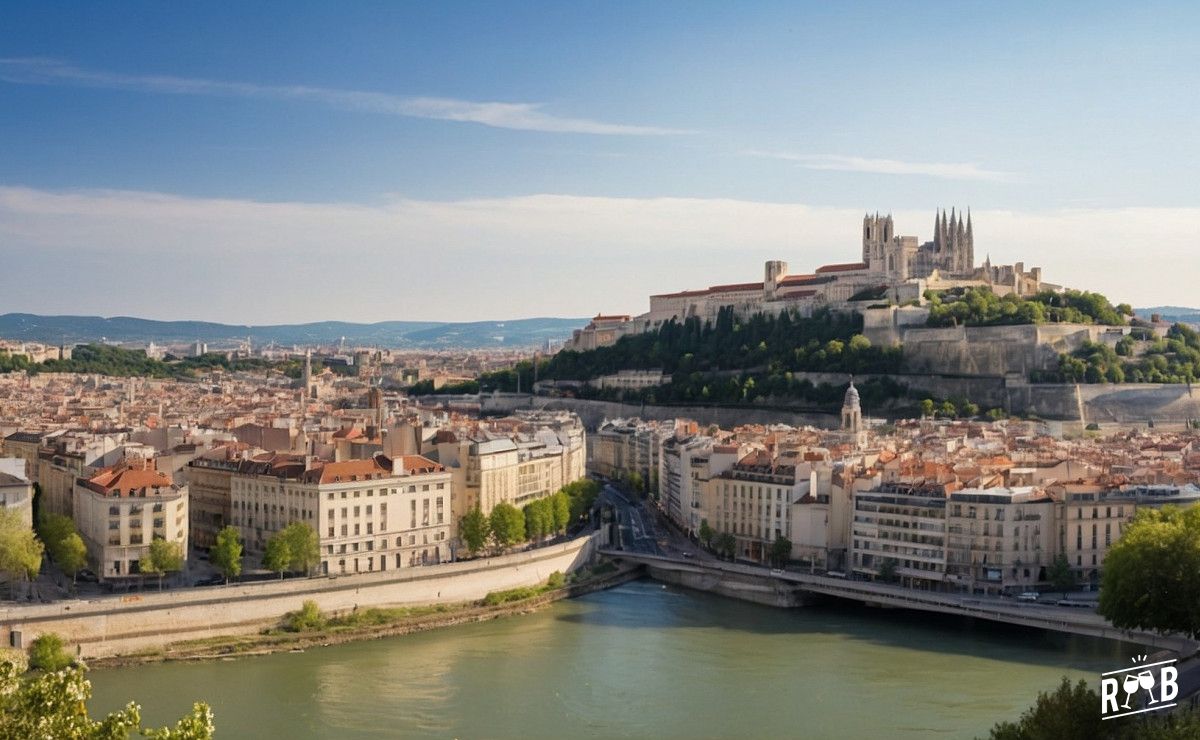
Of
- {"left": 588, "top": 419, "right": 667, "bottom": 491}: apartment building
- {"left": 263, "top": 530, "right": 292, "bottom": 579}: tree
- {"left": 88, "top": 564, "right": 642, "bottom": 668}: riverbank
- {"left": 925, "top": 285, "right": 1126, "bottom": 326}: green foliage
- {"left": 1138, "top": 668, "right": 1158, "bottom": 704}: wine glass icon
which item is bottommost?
{"left": 88, "top": 564, "right": 642, "bottom": 668}: riverbank

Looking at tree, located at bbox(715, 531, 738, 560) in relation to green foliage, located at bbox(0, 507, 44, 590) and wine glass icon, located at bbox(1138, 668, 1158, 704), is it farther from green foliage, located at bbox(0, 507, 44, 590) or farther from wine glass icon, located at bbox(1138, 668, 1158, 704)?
wine glass icon, located at bbox(1138, 668, 1158, 704)

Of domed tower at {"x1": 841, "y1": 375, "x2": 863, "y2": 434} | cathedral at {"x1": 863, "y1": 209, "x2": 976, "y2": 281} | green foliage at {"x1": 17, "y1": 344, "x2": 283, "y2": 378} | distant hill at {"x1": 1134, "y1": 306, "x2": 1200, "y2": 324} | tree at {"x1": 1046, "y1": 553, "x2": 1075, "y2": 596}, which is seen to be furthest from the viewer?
distant hill at {"x1": 1134, "y1": 306, "x2": 1200, "y2": 324}

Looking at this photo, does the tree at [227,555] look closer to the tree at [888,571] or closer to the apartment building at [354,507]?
the apartment building at [354,507]

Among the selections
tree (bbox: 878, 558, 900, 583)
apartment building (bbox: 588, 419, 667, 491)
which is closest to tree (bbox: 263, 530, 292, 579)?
tree (bbox: 878, 558, 900, 583)

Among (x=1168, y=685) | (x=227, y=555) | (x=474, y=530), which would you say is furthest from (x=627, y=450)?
(x=1168, y=685)

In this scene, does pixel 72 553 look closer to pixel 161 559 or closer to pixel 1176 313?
pixel 161 559

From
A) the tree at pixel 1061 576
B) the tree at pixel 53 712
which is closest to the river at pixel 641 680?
the tree at pixel 1061 576

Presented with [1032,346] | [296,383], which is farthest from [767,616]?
[296,383]

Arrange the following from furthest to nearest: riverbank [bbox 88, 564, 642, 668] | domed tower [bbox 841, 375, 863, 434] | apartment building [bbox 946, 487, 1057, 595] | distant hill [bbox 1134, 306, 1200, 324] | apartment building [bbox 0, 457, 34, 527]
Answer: distant hill [bbox 1134, 306, 1200, 324] < domed tower [bbox 841, 375, 863, 434] < apartment building [bbox 946, 487, 1057, 595] < apartment building [bbox 0, 457, 34, 527] < riverbank [bbox 88, 564, 642, 668]
